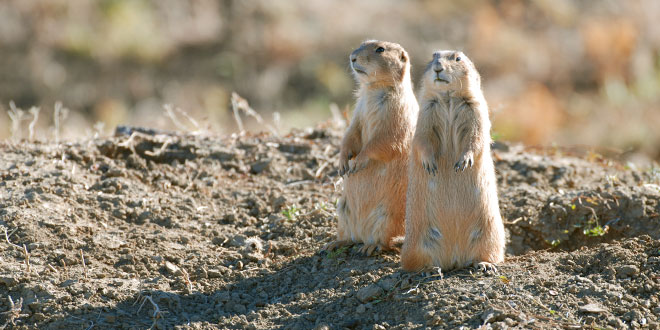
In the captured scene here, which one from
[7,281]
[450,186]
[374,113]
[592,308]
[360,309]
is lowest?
[592,308]

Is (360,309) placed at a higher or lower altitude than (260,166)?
lower

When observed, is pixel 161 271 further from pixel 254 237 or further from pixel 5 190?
pixel 5 190

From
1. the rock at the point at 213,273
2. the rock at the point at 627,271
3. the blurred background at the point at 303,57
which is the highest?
the blurred background at the point at 303,57

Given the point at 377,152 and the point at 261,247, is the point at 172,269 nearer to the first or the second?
the point at 261,247

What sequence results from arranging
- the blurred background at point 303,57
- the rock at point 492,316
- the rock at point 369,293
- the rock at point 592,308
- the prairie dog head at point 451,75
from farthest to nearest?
the blurred background at point 303,57 < the prairie dog head at point 451,75 < the rock at point 369,293 < the rock at point 592,308 < the rock at point 492,316

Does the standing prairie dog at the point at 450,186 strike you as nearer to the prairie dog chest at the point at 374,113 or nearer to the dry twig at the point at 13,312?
the prairie dog chest at the point at 374,113

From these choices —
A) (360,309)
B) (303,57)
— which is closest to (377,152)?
(360,309)

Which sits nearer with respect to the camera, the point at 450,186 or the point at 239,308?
the point at 239,308

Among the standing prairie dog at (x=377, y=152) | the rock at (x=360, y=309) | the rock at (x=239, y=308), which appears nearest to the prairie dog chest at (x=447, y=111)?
the standing prairie dog at (x=377, y=152)

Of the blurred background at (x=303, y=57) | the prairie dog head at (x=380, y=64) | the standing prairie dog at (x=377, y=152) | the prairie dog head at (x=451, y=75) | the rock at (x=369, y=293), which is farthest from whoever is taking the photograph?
the blurred background at (x=303, y=57)

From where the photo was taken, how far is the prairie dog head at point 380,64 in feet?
18.4

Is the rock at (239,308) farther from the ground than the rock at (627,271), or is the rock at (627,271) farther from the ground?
the rock at (239,308)

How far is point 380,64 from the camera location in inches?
221

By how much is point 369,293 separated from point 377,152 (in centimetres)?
119
